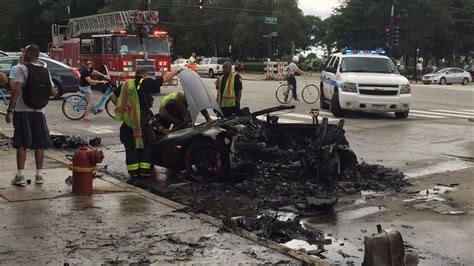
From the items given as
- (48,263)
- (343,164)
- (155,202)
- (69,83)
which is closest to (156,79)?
(155,202)

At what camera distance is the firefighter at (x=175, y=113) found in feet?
30.0

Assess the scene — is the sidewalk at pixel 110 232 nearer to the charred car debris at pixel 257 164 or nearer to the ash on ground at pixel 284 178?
the ash on ground at pixel 284 178

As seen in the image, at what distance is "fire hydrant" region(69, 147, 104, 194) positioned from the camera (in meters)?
6.90

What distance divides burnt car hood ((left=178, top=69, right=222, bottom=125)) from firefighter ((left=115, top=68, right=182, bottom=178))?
31cm

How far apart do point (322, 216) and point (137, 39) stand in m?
18.9

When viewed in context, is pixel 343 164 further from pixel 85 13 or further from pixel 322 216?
pixel 85 13

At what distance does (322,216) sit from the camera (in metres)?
6.51

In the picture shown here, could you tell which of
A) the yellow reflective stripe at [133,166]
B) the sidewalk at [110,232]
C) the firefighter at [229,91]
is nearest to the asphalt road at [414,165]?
the sidewalk at [110,232]

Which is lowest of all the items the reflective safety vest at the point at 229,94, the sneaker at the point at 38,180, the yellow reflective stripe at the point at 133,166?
the sneaker at the point at 38,180

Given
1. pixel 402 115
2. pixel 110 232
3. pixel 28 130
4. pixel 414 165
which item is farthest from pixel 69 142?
pixel 402 115

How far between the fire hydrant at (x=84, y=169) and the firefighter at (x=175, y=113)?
2221 mm

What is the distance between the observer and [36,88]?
7.16 meters

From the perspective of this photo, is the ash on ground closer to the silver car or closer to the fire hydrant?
the fire hydrant

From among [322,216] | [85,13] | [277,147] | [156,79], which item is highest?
[85,13]
